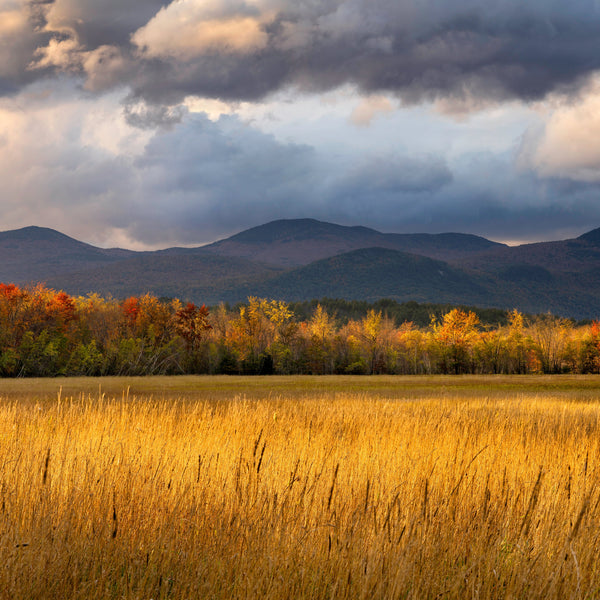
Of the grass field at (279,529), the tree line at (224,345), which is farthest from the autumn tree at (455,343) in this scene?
the grass field at (279,529)

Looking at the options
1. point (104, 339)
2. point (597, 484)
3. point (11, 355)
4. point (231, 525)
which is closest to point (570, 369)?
point (104, 339)

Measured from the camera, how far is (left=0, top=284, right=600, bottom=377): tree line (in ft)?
187

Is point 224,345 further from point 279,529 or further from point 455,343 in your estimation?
point 279,529

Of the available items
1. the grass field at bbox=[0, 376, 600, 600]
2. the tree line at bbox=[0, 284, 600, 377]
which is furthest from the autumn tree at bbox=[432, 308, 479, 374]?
the grass field at bbox=[0, 376, 600, 600]

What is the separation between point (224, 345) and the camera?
68.6m

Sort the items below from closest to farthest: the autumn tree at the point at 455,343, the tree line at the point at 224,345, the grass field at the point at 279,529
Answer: the grass field at the point at 279,529
the tree line at the point at 224,345
the autumn tree at the point at 455,343

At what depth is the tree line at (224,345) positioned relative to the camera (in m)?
57.1

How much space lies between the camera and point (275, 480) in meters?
7.32

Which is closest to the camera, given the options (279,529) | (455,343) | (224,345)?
(279,529)

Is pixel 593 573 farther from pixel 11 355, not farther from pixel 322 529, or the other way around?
pixel 11 355

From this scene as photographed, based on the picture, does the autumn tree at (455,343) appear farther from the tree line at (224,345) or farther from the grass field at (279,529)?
the grass field at (279,529)

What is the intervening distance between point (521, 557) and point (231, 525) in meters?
2.73

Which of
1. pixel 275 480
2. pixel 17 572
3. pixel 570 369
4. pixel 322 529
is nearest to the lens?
pixel 17 572

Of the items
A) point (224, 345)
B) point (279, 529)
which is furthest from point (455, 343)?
point (279, 529)
